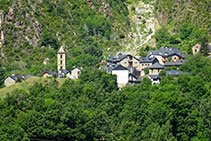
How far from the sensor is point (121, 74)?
108 m

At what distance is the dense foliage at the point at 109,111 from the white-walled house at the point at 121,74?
8581 millimetres

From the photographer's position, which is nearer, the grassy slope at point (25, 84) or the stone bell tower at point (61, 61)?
the grassy slope at point (25, 84)

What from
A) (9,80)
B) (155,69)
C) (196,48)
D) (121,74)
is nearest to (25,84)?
(9,80)

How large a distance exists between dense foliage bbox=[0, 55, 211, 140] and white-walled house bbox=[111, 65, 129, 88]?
8.58 meters

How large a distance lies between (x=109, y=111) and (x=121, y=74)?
23836 mm

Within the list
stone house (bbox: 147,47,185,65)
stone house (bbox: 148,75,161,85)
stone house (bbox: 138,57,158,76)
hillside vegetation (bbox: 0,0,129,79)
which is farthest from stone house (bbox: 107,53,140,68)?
hillside vegetation (bbox: 0,0,129,79)

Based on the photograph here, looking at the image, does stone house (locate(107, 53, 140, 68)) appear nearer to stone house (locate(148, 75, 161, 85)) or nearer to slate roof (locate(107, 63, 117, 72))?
slate roof (locate(107, 63, 117, 72))

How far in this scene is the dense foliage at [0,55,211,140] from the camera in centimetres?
7344

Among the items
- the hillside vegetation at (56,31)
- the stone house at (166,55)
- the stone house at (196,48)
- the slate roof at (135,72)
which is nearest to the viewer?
the slate roof at (135,72)

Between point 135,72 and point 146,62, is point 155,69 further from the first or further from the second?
point 146,62

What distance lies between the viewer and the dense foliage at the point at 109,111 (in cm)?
7344

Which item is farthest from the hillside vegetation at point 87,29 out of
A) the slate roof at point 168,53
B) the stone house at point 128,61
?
the stone house at point 128,61

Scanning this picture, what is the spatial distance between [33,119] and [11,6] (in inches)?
3509

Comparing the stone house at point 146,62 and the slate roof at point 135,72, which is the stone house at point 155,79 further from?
the stone house at point 146,62
